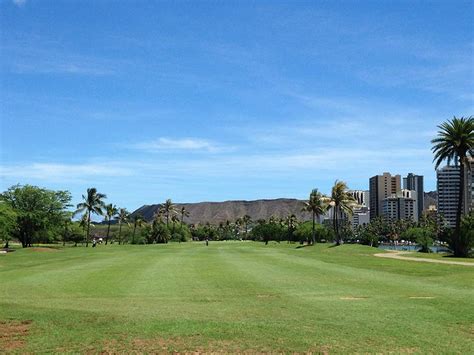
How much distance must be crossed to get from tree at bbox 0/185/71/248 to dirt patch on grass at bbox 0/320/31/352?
94.2m

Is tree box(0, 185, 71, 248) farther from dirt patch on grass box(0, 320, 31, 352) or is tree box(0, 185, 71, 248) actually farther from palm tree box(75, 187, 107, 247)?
dirt patch on grass box(0, 320, 31, 352)

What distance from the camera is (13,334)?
44.5ft

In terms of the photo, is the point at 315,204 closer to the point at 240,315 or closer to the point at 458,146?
the point at 458,146

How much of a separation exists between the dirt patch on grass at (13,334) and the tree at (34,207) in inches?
3708

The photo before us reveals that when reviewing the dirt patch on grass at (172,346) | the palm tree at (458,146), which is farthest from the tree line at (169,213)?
the dirt patch on grass at (172,346)

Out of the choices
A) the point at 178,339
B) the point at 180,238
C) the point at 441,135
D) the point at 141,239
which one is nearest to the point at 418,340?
the point at 178,339

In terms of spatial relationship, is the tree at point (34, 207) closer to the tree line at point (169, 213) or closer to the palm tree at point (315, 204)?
the tree line at point (169, 213)

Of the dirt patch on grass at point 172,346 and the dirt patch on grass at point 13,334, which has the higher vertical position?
the dirt patch on grass at point 172,346

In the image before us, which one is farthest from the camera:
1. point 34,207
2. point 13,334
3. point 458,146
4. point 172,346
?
point 34,207

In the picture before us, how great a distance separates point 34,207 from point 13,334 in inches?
3887

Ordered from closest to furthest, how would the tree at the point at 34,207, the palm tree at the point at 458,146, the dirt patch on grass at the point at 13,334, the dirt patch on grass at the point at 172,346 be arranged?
the dirt patch on grass at the point at 172,346, the dirt patch on grass at the point at 13,334, the palm tree at the point at 458,146, the tree at the point at 34,207

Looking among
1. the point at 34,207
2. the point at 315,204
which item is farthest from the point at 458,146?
the point at 34,207

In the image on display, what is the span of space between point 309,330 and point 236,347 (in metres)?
2.51

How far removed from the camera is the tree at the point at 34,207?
105 metres
